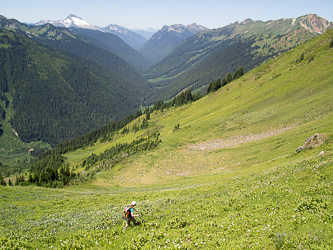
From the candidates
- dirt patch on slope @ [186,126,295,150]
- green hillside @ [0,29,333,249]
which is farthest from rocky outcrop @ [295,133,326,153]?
dirt patch on slope @ [186,126,295,150]

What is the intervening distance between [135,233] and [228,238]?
19.4 ft

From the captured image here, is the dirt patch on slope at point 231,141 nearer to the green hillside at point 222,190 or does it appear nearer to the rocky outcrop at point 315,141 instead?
the green hillside at point 222,190

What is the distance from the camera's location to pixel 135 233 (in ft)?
41.8

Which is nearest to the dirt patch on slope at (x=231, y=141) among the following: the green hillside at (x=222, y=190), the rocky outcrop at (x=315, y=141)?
the green hillside at (x=222, y=190)

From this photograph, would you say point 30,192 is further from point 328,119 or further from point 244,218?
point 328,119

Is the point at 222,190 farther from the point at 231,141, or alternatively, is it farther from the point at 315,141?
the point at 231,141

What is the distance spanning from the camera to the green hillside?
10984 millimetres

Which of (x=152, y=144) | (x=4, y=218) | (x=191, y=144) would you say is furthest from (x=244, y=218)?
(x=152, y=144)

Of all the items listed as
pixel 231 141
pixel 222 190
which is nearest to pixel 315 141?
pixel 222 190

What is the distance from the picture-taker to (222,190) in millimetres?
22109

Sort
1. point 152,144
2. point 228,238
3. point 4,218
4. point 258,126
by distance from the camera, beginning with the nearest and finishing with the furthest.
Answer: point 228,238, point 4,218, point 258,126, point 152,144

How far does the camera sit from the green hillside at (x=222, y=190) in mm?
10984

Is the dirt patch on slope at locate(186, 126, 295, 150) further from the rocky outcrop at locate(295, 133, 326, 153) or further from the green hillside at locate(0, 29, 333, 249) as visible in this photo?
the rocky outcrop at locate(295, 133, 326, 153)

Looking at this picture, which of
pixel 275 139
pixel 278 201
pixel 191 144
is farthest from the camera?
pixel 191 144
